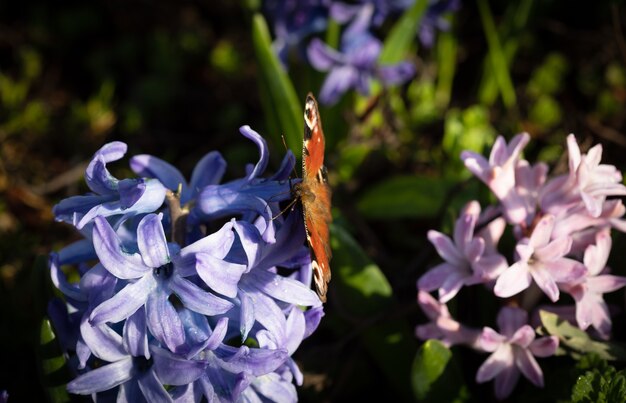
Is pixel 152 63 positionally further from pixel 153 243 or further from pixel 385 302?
pixel 153 243

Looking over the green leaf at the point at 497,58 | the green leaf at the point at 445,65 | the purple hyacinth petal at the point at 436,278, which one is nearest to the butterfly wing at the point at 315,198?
the purple hyacinth petal at the point at 436,278

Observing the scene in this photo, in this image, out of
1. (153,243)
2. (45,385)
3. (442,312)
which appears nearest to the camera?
(153,243)

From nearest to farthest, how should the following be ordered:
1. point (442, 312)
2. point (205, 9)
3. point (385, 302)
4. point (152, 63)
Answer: point (442, 312) < point (385, 302) < point (152, 63) < point (205, 9)

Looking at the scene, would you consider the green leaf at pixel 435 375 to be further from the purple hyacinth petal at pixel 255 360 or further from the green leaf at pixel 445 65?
the green leaf at pixel 445 65

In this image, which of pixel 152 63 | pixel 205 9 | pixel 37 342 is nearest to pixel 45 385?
pixel 37 342

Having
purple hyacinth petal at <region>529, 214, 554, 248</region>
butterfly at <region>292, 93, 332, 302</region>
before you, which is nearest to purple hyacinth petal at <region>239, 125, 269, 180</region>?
butterfly at <region>292, 93, 332, 302</region>

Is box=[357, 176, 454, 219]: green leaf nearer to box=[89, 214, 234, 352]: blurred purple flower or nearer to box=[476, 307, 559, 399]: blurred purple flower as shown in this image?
box=[476, 307, 559, 399]: blurred purple flower

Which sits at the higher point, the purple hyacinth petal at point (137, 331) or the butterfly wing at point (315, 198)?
the butterfly wing at point (315, 198)
